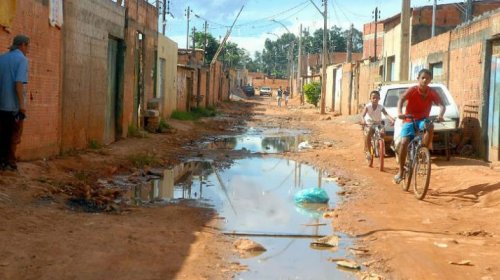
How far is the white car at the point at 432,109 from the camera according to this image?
470 inches

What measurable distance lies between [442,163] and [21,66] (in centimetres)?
808

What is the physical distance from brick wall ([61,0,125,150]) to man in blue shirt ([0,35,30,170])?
3.12m

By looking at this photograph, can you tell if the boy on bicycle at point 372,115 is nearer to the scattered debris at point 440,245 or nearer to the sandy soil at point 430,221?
the sandy soil at point 430,221

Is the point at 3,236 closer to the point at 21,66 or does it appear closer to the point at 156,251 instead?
the point at 156,251

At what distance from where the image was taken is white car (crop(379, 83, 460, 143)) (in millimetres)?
11930

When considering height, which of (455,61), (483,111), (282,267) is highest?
(455,61)

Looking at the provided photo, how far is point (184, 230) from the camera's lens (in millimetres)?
6238

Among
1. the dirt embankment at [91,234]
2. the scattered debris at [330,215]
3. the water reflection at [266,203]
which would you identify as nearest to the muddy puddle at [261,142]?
the water reflection at [266,203]

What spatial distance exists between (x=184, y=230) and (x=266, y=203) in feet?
7.12

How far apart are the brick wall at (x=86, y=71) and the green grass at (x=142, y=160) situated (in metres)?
1.10

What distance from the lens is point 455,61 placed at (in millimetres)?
14844

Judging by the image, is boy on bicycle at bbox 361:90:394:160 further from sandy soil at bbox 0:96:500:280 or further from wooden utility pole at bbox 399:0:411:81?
wooden utility pole at bbox 399:0:411:81

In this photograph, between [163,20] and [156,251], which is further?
[163,20]

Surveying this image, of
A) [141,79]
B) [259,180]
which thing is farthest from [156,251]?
[141,79]
